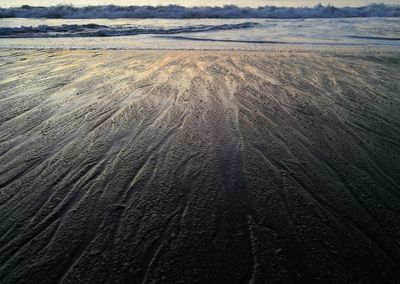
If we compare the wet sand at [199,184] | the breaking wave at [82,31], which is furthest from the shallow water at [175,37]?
the wet sand at [199,184]

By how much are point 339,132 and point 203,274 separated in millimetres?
3194

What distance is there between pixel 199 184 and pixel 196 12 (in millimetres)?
26582

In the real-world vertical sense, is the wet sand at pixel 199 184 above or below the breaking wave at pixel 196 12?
below

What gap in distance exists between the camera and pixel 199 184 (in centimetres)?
300

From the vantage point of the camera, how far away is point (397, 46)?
12.4 meters

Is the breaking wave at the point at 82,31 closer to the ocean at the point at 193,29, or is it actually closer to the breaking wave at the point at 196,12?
the ocean at the point at 193,29

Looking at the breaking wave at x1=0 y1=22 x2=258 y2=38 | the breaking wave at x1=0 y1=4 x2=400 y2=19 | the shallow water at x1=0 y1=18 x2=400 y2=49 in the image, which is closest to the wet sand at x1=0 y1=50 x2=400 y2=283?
the shallow water at x1=0 y1=18 x2=400 y2=49

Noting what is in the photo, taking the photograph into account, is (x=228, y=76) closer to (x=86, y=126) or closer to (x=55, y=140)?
(x=86, y=126)

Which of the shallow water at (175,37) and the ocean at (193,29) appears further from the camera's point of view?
the ocean at (193,29)

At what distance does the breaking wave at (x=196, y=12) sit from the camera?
1032 inches

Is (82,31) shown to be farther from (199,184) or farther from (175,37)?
(199,184)

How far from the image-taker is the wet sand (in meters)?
2.06

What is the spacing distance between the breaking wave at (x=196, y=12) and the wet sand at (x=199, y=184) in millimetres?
22491

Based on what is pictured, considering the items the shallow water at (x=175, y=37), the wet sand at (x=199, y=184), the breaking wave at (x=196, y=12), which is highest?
the breaking wave at (x=196, y=12)
